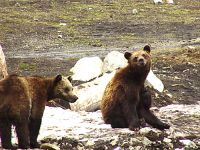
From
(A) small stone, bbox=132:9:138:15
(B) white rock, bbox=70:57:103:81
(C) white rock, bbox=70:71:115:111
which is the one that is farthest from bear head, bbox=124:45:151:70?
(A) small stone, bbox=132:9:138:15

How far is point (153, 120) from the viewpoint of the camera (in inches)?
436

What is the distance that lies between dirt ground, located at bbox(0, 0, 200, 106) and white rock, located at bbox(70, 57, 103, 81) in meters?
1.95

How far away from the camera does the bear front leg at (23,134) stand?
907 centimetres

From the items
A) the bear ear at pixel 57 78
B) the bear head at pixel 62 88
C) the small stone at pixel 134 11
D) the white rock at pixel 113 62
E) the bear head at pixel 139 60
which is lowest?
the small stone at pixel 134 11

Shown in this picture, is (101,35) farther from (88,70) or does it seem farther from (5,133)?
(5,133)

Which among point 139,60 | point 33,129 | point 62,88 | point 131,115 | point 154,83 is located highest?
point 139,60

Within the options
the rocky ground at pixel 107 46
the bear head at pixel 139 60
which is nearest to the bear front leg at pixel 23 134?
the rocky ground at pixel 107 46

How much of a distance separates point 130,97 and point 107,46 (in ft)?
57.8

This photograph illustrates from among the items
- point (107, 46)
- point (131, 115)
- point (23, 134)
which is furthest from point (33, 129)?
point (107, 46)

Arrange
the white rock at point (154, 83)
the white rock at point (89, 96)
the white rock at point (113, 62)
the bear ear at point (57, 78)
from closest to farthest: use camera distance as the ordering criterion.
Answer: the bear ear at point (57, 78)
the white rock at point (89, 96)
the white rock at point (154, 83)
the white rock at point (113, 62)

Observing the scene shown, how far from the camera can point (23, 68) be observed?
21297mm

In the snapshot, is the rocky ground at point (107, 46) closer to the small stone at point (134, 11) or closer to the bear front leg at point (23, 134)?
the small stone at point (134, 11)

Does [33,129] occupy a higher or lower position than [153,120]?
higher

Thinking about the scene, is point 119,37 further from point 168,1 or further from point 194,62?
point 168,1
